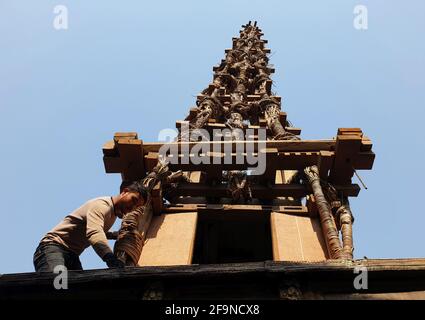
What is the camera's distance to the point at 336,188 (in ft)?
26.0

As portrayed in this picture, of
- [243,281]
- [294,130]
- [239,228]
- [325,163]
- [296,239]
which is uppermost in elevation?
[294,130]

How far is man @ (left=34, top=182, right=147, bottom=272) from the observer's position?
5141 mm

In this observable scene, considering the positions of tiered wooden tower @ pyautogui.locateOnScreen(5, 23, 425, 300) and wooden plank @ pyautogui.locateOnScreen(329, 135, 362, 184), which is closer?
tiered wooden tower @ pyautogui.locateOnScreen(5, 23, 425, 300)

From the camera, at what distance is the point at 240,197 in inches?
332

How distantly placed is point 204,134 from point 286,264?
7.47 metres

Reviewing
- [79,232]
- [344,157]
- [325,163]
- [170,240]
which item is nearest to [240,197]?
[325,163]

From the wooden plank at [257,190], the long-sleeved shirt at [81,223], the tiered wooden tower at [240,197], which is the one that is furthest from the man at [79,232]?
the wooden plank at [257,190]

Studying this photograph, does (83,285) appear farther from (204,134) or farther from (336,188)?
(204,134)

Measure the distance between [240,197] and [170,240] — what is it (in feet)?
6.70

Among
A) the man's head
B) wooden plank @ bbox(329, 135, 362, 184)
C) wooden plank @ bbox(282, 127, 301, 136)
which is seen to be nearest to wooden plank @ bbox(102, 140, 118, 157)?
the man's head

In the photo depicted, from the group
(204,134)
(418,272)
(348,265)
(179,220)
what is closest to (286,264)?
(348,265)

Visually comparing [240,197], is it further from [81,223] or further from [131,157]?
[81,223]

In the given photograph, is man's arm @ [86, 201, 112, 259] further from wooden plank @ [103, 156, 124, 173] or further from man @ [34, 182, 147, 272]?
wooden plank @ [103, 156, 124, 173]

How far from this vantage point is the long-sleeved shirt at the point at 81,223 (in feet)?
17.4
